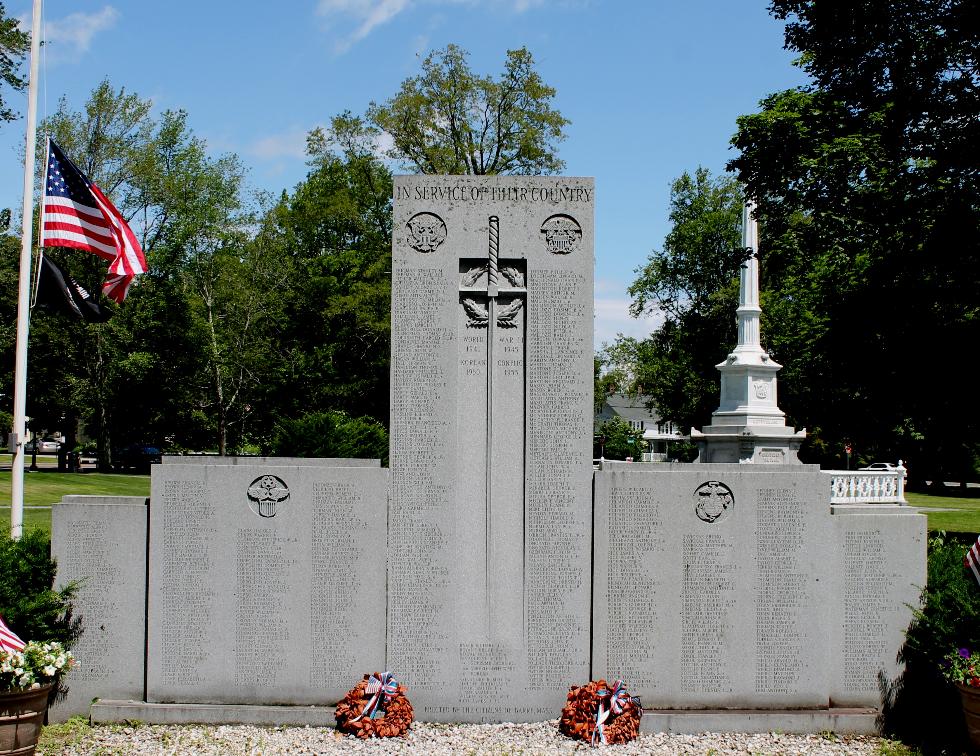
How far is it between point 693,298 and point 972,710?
46.4 metres

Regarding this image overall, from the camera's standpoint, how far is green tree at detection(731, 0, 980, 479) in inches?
636

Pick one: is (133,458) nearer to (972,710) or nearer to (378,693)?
(378,693)

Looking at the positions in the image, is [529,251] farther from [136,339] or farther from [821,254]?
[136,339]

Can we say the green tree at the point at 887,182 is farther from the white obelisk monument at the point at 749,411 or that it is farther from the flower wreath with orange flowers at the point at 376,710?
the flower wreath with orange flowers at the point at 376,710

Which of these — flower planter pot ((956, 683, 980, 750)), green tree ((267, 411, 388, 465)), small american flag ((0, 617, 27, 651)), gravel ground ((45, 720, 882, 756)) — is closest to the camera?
small american flag ((0, 617, 27, 651))

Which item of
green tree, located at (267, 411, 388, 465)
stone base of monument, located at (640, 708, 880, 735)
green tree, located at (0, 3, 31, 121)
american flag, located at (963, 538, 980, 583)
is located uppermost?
green tree, located at (0, 3, 31, 121)

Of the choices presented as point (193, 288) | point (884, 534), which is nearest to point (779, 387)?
point (193, 288)

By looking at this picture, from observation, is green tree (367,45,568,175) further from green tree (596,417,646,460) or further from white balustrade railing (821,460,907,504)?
green tree (596,417,646,460)

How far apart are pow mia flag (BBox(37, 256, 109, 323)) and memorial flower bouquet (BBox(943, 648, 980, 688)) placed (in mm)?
11073

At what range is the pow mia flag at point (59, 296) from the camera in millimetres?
12219

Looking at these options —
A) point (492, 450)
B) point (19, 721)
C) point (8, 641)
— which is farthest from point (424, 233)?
point (19, 721)

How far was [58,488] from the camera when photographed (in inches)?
1102

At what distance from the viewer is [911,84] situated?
17047 millimetres

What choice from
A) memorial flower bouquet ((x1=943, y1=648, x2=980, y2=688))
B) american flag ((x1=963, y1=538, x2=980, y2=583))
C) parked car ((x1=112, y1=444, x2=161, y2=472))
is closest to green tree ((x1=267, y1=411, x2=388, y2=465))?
american flag ((x1=963, y1=538, x2=980, y2=583))
